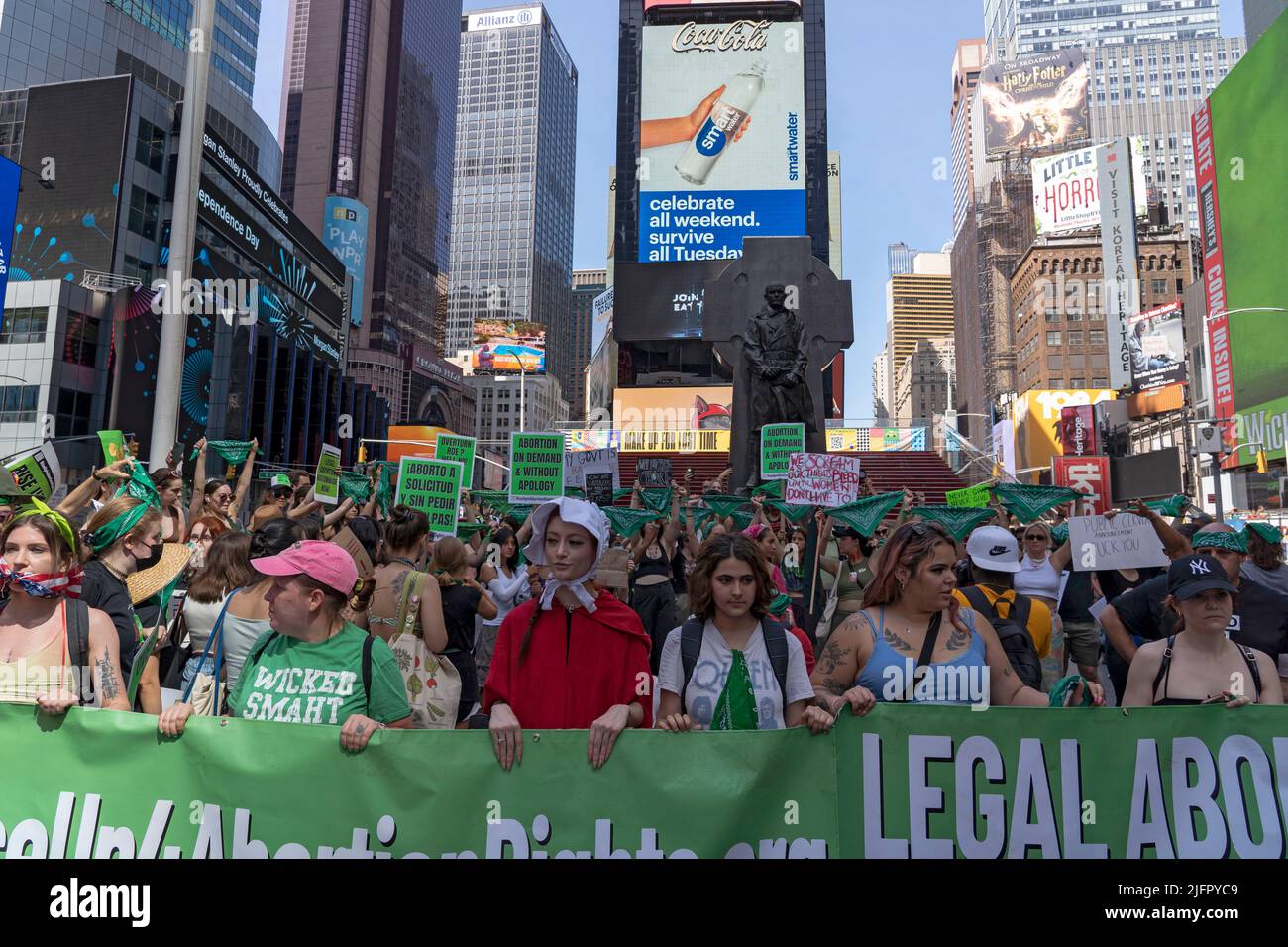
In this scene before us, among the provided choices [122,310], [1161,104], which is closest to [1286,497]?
[122,310]

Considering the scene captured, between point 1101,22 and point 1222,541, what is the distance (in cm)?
21703

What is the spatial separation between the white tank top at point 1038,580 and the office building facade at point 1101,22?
202282 millimetres

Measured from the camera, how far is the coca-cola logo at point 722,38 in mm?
66500

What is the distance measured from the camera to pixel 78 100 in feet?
159

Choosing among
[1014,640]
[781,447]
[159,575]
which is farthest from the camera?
[781,447]

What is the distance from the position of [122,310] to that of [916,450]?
39.5 metres

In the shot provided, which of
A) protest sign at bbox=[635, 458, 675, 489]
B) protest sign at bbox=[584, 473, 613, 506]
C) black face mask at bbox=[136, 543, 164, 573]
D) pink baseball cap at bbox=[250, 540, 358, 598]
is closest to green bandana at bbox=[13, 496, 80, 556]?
pink baseball cap at bbox=[250, 540, 358, 598]

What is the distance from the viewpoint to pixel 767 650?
3234 mm

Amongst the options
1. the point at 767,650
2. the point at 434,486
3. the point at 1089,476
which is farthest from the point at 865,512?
the point at 1089,476

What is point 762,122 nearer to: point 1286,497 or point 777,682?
point 1286,497

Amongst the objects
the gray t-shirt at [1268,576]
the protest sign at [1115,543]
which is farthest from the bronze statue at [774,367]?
the gray t-shirt at [1268,576]

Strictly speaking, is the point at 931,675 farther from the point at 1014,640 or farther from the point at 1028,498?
the point at 1028,498

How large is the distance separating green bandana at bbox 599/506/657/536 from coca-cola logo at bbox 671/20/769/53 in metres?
63.9

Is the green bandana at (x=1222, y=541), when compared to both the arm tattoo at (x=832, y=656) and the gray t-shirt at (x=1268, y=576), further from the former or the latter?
the arm tattoo at (x=832, y=656)
